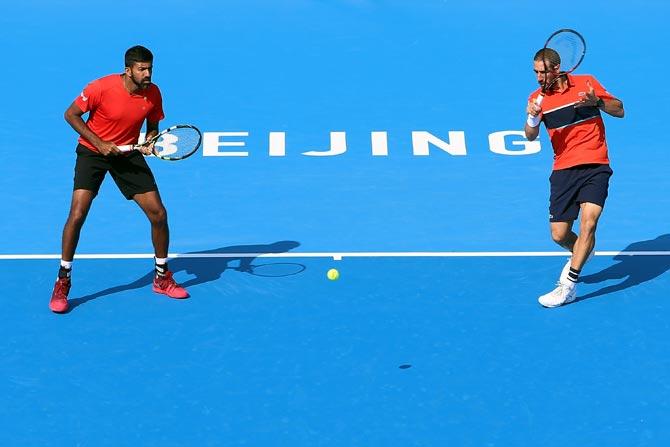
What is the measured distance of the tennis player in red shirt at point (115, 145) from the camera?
10.3 m

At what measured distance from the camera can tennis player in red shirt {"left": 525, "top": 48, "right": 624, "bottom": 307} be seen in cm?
1041

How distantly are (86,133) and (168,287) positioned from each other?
1.45m

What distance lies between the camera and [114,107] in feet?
34.1

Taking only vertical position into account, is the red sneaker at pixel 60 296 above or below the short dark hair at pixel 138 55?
below

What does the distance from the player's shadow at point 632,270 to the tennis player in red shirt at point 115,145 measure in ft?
11.3

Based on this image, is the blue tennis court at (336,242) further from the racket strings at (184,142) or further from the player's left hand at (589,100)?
the player's left hand at (589,100)

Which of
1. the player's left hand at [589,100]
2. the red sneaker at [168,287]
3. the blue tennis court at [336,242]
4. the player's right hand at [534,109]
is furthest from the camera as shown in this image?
the red sneaker at [168,287]

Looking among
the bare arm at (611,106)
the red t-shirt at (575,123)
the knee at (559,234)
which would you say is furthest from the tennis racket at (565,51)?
the knee at (559,234)

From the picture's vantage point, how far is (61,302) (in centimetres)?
1052

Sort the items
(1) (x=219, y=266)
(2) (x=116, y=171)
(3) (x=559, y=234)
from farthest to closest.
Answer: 1. (1) (x=219, y=266)
2. (3) (x=559, y=234)
3. (2) (x=116, y=171)

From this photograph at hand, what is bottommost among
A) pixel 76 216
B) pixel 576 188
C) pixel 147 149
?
pixel 76 216

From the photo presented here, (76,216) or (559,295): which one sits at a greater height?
(76,216)

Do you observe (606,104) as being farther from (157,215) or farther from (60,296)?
(60,296)

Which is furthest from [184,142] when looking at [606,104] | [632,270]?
[632,270]
